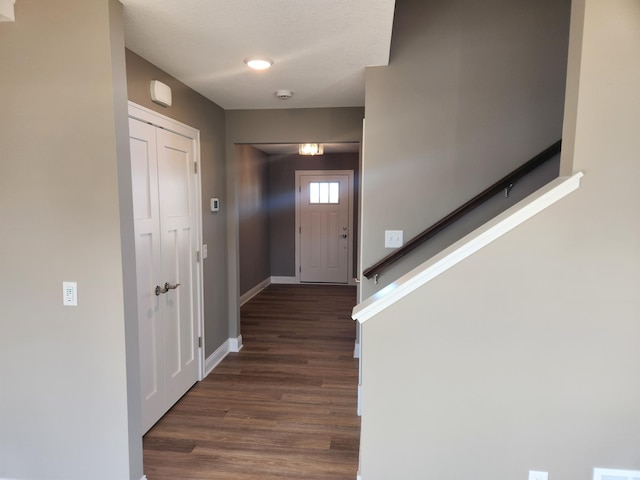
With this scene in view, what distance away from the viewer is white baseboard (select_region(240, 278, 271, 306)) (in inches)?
221

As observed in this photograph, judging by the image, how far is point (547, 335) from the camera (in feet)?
4.86

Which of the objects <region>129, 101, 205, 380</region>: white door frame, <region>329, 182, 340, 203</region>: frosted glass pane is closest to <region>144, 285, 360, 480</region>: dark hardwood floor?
<region>129, 101, 205, 380</region>: white door frame

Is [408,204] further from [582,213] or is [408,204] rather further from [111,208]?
[111,208]

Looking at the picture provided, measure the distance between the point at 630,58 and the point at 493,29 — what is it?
3.88 feet

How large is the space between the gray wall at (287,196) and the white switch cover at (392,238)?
415cm

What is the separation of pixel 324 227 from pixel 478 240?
542 centimetres

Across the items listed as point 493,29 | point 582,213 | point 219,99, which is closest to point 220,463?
point 582,213

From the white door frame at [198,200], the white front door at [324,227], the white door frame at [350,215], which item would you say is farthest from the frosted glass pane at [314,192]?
the white door frame at [198,200]

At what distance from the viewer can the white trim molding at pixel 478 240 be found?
1430 millimetres

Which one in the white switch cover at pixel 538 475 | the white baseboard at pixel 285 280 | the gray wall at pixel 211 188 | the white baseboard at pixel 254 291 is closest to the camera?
the white switch cover at pixel 538 475

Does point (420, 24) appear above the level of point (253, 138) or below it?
above

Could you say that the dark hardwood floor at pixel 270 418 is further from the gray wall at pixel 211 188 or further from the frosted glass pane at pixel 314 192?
the frosted glass pane at pixel 314 192

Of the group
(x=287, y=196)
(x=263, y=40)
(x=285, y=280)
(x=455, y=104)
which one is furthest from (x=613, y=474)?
(x=287, y=196)

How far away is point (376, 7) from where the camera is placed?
1.69 metres
